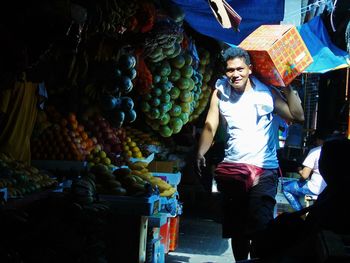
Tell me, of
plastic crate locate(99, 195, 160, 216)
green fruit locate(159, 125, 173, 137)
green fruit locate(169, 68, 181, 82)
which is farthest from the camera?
green fruit locate(159, 125, 173, 137)

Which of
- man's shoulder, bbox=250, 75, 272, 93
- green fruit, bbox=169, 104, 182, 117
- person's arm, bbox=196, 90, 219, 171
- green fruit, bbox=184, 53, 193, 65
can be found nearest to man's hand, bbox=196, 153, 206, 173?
person's arm, bbox=196, 90, 219, 171

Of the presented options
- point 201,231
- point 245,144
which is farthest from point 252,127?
point 201,231

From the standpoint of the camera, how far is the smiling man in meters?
5.07

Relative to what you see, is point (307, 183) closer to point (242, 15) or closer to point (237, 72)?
point (242, 15)

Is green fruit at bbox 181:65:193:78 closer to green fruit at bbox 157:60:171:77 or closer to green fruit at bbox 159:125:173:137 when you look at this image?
green fruit at bbox 157:60:171:77

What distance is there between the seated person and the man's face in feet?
13.2

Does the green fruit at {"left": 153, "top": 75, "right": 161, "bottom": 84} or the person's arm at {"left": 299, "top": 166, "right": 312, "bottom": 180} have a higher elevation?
the green fruit at {"left": 153, "top": 75, "right": 161, "bottom": 84}

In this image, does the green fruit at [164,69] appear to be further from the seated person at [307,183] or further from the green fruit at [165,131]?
the seated person at [307,183]

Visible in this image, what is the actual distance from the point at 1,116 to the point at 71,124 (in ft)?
3.77

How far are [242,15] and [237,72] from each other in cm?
177

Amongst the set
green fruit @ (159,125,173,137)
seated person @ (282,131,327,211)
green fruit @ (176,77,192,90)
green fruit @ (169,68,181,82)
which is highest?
green fruit @ (169,68,181,82)

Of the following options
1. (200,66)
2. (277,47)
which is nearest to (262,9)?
(277,47)

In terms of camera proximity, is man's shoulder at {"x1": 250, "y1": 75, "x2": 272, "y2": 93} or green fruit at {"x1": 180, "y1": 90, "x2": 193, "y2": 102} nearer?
man's shoulder at {"x1": 250, "y1": 75, "x2": 272, "y2": 93}

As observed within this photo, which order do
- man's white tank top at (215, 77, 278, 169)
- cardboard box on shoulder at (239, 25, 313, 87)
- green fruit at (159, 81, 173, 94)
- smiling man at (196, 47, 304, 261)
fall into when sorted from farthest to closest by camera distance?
green fruit at (159, 81, 173, 94) → cardboard box on shoulder at (239, 25, 313, 87) → man's white tank top at (215, 77, 278, 169) → smiling man at (196, 47, 304, 261)
